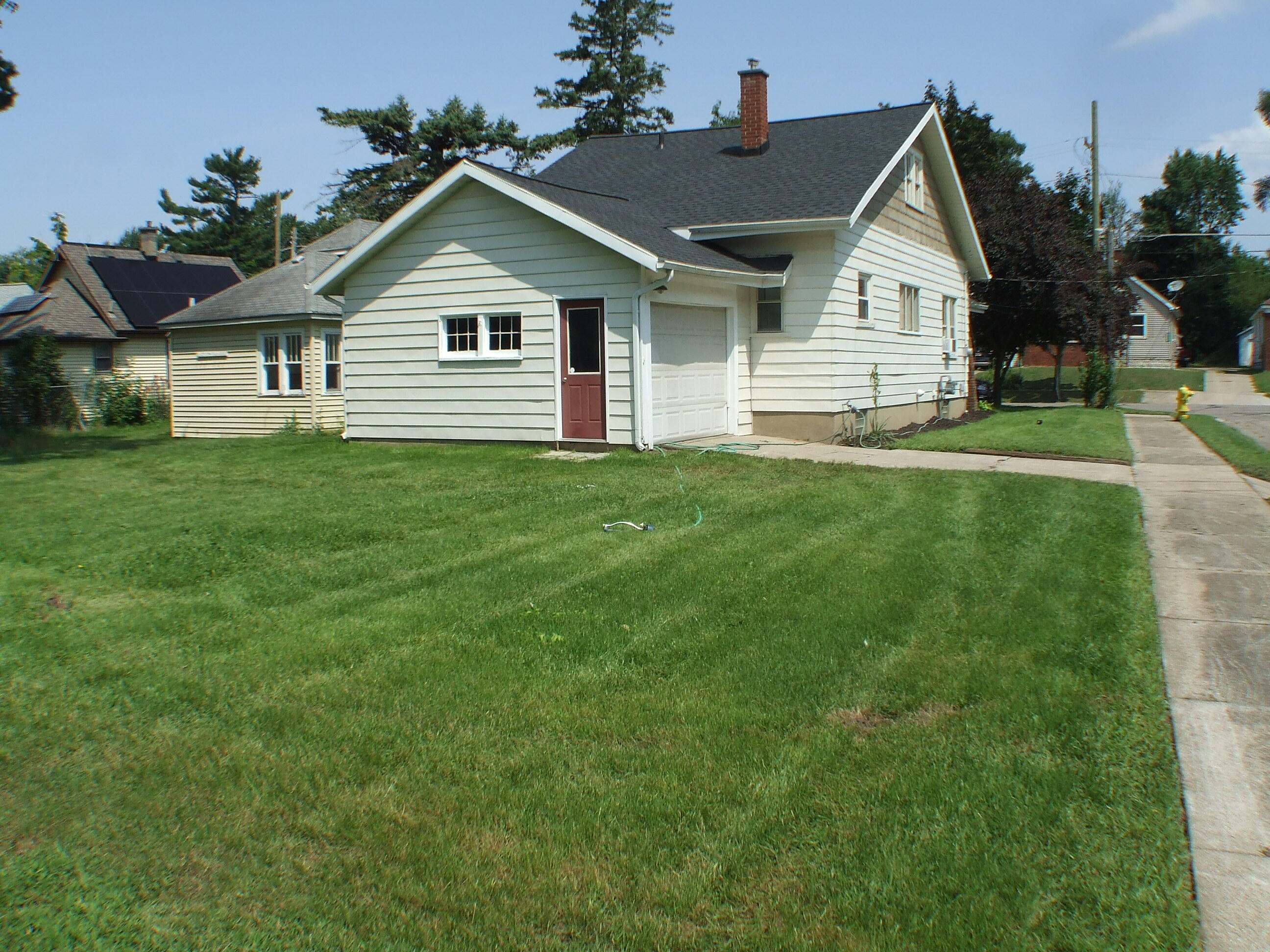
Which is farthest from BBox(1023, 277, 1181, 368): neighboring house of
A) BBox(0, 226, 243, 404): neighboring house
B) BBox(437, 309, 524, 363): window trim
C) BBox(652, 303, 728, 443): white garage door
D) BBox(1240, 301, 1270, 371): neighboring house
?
BBox(437, 309, 524, 363): window trim

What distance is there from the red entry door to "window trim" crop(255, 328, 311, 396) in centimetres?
964

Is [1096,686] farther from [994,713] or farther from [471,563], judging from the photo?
[471,563]

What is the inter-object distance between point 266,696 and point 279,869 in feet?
5.11

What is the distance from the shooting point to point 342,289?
17562 millimetres

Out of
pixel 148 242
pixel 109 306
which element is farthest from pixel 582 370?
pixel 148 242

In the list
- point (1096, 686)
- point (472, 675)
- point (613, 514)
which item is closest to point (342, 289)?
point (613, 514)

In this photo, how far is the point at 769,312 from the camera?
17125 millimetres

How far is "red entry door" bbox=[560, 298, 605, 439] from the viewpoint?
587 inches

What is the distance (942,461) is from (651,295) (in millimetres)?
4581

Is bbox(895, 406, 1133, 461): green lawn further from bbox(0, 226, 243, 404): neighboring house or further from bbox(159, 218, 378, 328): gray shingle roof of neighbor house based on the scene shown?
bbox(0, 226, 243, 404): neighboring house

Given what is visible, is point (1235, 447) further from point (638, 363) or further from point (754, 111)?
point (754, 111)

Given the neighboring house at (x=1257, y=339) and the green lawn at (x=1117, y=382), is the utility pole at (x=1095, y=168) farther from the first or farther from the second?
the neighboring house at (x=1257, y=339)

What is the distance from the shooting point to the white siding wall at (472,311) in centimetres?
1475

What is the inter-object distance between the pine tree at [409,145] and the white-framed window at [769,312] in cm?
2422
